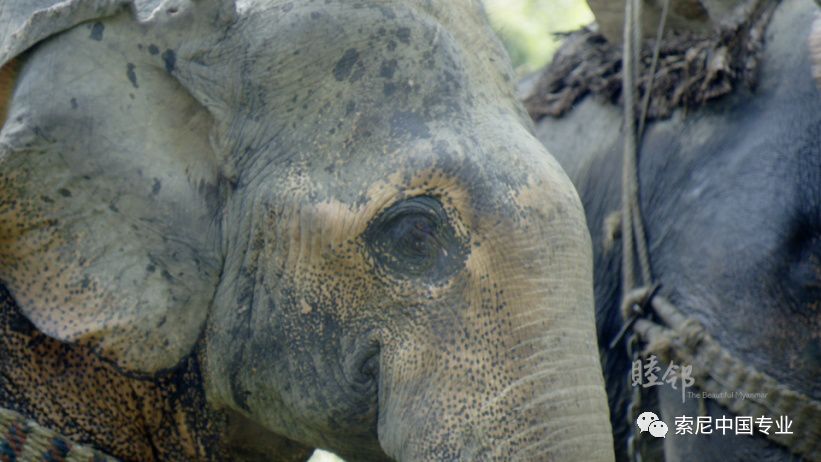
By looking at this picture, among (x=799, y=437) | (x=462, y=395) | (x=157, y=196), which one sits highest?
(x=157, y=196)

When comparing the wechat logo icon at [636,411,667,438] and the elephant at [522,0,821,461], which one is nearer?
the elephant at [522,0,821,461]

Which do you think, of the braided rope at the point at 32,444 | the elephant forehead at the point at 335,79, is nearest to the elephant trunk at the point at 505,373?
the elephant forehead at the point at 335,79

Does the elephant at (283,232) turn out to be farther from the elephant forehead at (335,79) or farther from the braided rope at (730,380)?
the braided rope at (730,380)

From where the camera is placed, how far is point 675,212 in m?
3.07

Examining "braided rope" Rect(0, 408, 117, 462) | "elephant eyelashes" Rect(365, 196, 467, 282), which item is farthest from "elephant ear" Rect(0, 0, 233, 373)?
"elephant eyelashes" Rect(365, 196, 467, 282)

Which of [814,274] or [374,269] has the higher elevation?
[374,269]

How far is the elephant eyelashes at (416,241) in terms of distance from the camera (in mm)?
1965

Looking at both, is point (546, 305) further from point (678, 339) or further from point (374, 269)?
point (678, 339)

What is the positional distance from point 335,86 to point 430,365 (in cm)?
43

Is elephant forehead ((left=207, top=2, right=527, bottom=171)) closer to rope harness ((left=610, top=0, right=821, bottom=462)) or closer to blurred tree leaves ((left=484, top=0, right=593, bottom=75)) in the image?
rope harness ((left=610, top=0, right=821, bottom=462))

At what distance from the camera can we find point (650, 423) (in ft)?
10.1

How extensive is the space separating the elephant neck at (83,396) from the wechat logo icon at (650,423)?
1177 mm

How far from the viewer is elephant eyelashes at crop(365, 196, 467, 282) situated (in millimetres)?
1965

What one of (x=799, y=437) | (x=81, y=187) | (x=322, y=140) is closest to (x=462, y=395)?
(x=322, y=140)
